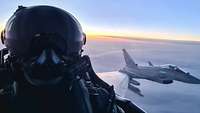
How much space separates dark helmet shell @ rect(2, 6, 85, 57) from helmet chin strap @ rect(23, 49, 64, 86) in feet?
0.39

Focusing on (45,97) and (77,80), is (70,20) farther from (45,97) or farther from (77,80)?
(45,97)

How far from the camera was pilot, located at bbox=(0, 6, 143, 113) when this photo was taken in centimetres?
204

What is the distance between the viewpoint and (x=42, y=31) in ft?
7.66

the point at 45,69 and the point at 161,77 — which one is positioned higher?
the point at 45,69

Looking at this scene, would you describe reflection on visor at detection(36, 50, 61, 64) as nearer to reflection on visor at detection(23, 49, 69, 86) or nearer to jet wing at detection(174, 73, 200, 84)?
reflection on visor at detection(23, 49, 69, 86)

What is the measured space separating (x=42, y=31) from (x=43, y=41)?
194 mm

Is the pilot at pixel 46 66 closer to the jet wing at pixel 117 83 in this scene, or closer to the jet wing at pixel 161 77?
the jet wing at pixel 117 83

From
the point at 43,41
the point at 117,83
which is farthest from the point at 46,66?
the point at 117,83

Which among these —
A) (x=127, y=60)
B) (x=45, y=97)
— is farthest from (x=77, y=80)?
(x=127, y=60)

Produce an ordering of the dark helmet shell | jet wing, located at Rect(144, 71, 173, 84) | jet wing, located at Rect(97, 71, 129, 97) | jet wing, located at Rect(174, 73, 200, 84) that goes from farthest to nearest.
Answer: jet wing, located at Rect(144, 71, 173, 84), jet wing, located at Rect(174, 73, 200, 84), jet wing, located at Rect(97, 71, 129, 97), the dark helmet shell

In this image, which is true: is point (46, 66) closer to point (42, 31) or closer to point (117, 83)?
point (42, 31)

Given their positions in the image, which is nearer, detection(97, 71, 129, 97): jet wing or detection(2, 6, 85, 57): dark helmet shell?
detection(2, 6, 85, 57): dark helmet shell

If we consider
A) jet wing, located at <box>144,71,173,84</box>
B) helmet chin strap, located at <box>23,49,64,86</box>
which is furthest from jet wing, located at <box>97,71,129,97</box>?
jet wing, located at <box>144,71,173,84</box>

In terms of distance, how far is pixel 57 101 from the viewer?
2.14 metres
